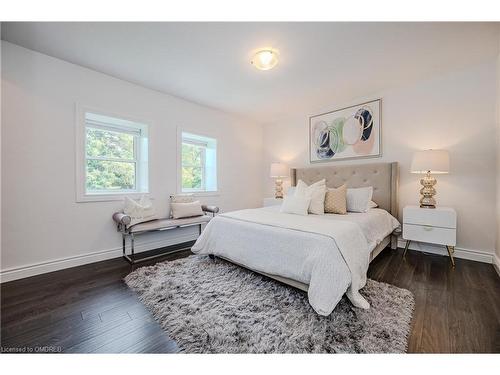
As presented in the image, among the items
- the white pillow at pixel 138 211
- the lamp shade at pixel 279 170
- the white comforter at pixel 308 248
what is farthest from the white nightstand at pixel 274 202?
the white pillow at pixel 138 211

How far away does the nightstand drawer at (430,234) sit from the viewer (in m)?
2.34

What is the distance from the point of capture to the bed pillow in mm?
2703

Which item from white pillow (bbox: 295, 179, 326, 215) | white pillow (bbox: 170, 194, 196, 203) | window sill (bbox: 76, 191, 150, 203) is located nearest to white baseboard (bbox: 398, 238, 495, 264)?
white pillow (bbox: 295, 179, 326, 215)

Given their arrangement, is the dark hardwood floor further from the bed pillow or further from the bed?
the bed pillow

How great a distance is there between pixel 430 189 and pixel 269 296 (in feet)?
8.12

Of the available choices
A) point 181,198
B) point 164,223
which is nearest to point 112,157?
point 181,198

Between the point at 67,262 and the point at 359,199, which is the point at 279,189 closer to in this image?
the point at 359,199

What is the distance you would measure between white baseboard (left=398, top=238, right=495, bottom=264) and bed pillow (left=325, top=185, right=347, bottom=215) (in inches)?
44.7

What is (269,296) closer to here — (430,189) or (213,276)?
(213,276)

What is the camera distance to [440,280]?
6.69ft

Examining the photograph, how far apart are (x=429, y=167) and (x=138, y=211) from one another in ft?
11.9

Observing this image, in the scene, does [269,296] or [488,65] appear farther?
[488,65]
